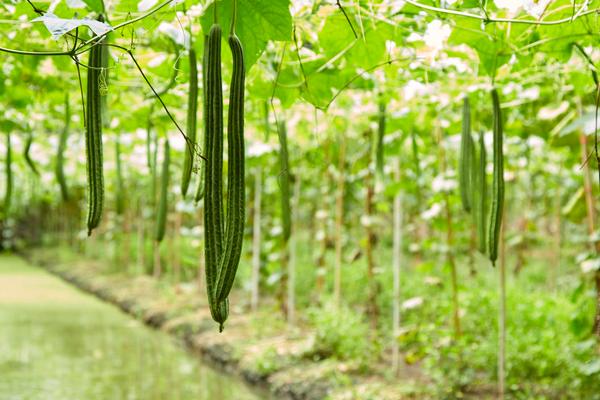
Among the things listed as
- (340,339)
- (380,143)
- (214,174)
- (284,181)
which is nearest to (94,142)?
(214,174)

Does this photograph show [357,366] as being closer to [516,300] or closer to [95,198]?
[516,300]

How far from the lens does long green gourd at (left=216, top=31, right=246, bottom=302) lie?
0.96 meters

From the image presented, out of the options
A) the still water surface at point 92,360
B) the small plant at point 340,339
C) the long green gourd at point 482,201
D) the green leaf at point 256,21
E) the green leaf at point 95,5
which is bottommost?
the still water surface at point 92,360

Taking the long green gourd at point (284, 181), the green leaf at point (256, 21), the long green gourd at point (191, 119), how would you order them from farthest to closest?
1. the long green gourd at point (284, 181)
2. the long green gourd at point (191, 119)
3. the green leaf at point (256, 21)

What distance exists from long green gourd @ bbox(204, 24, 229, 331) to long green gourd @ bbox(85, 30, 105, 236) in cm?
26

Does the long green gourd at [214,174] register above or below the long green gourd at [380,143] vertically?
below

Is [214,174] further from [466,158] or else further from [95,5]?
[466,158]

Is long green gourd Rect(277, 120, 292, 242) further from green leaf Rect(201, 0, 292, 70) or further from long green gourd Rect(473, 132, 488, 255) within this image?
long green gourd Rect(473, 132, 488, 255)

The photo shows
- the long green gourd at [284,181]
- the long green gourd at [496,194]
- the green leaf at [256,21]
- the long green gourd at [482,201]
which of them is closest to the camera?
the green leaf at [256,21]

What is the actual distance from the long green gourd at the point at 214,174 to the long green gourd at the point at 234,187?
0.02 metres

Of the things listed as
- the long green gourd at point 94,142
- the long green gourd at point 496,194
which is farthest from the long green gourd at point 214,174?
the long green gourd at point 496,194

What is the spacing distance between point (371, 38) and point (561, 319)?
413 cm

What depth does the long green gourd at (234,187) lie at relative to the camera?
0.96 meters

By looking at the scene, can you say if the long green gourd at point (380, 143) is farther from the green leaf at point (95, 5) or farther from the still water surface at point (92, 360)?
the still water surface at point (92, 360)
